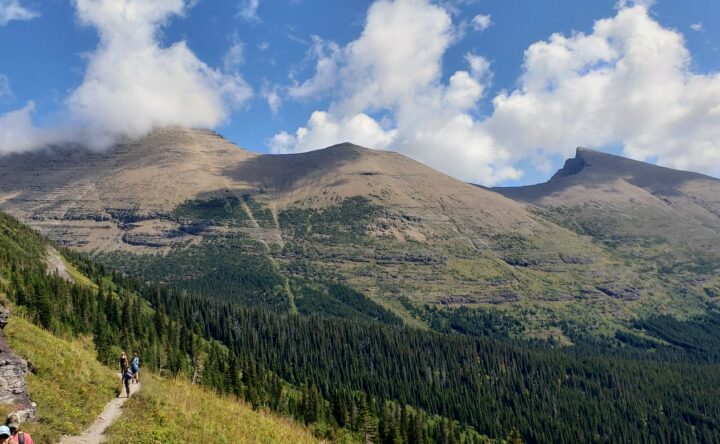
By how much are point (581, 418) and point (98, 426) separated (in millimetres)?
210338

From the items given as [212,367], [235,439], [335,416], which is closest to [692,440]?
[335,416]

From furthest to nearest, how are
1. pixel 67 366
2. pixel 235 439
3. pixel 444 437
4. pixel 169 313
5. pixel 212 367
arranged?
pixel 169 313 < pixel 444 437 < pixel 212 367 < pixel 67 366 < pixel 235 439

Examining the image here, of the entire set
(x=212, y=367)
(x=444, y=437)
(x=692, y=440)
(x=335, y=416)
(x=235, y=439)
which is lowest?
(x=692, y=440)

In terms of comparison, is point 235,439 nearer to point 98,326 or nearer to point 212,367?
point 98,326

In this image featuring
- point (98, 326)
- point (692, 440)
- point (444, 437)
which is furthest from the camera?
point (692, 440)

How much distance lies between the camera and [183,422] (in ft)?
88.1

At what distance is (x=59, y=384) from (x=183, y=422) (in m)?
7.38

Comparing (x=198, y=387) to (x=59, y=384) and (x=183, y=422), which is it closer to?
(x=183, y=422)

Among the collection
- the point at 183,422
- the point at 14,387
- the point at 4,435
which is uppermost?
the point at 4,435

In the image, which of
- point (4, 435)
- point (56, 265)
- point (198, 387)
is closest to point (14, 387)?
point (4, 435)

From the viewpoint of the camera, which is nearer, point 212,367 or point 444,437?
point 212,367

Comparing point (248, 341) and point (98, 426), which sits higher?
point (98, 426)

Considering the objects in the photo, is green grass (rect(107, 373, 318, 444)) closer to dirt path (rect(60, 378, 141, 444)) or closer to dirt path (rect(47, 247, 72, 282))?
dirt path (rect(60, 378, 141, 444))

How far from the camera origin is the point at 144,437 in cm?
2223
